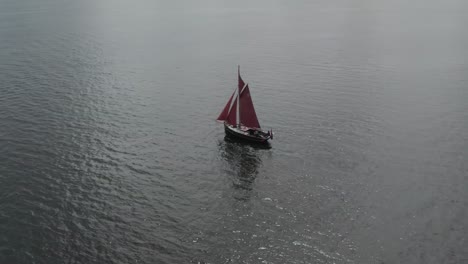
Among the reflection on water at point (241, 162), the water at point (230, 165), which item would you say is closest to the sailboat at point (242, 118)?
the reflection on water at point (241, 162)

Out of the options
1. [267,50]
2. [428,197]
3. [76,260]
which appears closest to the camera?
[76,260]

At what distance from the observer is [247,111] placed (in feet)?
261

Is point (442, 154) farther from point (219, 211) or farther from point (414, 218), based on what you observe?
point (219, 211)

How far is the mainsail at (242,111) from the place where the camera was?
7862 centimetres

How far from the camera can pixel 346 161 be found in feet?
226

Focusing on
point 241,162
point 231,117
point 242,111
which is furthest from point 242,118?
point 241,162

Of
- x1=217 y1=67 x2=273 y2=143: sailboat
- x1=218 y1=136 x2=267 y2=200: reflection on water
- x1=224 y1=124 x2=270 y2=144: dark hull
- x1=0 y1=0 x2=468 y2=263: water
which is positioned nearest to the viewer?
x1=0 y1=0 x2=468 y2=263: water

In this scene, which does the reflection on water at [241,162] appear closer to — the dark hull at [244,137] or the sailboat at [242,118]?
the dark hull at [244,137]

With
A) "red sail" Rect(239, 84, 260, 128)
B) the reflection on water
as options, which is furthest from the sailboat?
the reflection on water

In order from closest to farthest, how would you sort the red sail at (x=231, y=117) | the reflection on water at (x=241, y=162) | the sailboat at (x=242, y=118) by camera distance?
the reflection on water at (x=241, y=162) → the sailboat at (x=242, y=118) → the red sail at (x=231, y=117)

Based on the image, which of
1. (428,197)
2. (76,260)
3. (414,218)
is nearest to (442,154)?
(428,197)

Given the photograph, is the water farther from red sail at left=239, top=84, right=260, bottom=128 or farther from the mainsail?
red sail at left=239, top=84, right=260, bottom=128

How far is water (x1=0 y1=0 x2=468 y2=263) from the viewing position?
49.1m

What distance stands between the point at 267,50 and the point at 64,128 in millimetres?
96460
